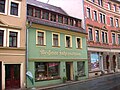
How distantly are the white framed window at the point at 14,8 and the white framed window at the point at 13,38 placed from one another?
74.0 inches

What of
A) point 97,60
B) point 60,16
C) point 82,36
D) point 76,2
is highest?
point 76,2

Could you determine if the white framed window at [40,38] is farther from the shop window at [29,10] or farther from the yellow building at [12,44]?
the shop window at [29,10]

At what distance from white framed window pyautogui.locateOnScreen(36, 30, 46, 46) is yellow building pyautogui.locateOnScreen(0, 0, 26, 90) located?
2168mm

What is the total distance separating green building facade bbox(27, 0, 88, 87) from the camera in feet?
81.4

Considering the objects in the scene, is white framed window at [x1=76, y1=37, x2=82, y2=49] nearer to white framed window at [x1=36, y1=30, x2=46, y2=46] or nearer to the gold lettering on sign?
the gold lettering on sign

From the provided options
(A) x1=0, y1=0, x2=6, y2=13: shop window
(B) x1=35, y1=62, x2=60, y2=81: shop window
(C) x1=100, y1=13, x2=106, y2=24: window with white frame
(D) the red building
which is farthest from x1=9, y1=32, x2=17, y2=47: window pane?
(C) x1=100, y1=13, x2=106, y2=24: window with white frame

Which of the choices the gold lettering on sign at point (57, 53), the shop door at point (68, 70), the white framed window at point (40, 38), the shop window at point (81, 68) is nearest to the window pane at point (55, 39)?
the gold lettering on sign at point (57, 53)

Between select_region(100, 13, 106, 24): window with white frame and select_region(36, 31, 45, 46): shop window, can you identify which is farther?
select_region(100, 13, 106, 24): window with white frame

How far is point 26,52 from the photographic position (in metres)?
23.7

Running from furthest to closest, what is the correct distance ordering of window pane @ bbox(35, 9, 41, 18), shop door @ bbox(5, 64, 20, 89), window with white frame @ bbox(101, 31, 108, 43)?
1. window with white frame @ bbox(101, 31, 108, 43)
2. window pane @ bbox(35, 9, 41, 18)
3. shop door @ bbox(5, 64, 20, 89)

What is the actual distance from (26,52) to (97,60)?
17.9 metres

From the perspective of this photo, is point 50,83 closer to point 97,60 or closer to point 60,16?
point 60,16

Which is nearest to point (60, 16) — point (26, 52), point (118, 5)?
point (26, 52)

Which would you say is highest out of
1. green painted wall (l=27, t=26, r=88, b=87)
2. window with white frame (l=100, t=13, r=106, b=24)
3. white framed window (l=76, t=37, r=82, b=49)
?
window with white frame (l=100, t=13, r=106, b=24)
